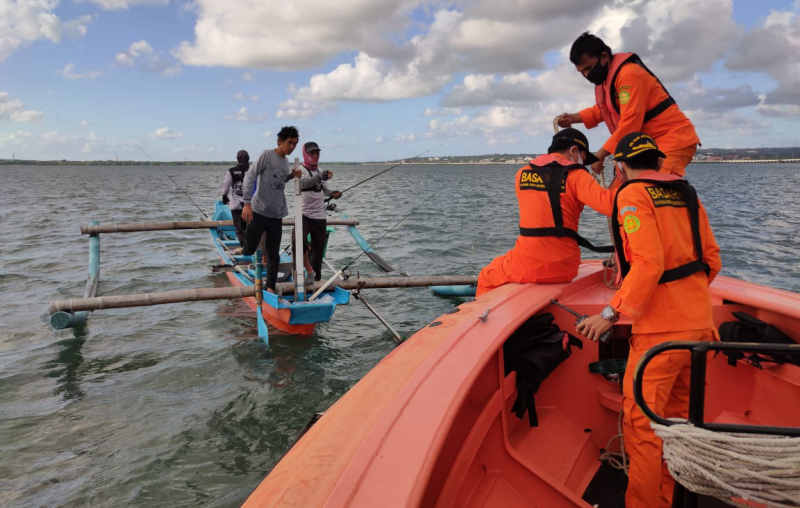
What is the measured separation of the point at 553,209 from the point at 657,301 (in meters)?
1.32

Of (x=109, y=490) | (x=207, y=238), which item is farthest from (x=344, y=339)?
(x=207, y=238)

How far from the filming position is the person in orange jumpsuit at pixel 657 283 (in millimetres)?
2391

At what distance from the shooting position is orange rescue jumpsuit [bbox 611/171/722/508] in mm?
2381

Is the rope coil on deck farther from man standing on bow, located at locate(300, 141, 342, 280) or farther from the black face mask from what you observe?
man standing on bow, located at locate(300, 141, 342, 280)

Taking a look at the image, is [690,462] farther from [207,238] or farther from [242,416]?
[207,238]

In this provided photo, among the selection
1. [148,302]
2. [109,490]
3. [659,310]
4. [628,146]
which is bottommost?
[109,490]

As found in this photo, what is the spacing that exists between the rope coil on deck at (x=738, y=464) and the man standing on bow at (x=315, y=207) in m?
5.64

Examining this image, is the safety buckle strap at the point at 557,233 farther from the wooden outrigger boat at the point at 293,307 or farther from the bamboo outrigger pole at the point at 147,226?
the bamboo outrigger pole at the point at 147,226

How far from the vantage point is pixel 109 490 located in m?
4.39

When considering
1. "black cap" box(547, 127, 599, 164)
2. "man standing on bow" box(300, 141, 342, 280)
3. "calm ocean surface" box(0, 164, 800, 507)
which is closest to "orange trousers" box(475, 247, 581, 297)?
"black cap" box(547, 127, 599, 164)

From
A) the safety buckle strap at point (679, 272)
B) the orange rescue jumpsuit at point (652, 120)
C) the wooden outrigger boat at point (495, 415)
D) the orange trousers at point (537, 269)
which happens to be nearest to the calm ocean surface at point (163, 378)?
the wooden outrigger boat at point (495, 415)

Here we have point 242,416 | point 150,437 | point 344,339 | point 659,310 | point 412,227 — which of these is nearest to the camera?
point 659,310

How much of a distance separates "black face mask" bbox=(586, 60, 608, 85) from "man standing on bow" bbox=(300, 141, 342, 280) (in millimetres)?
3866

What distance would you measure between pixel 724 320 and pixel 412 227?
17755 mm
